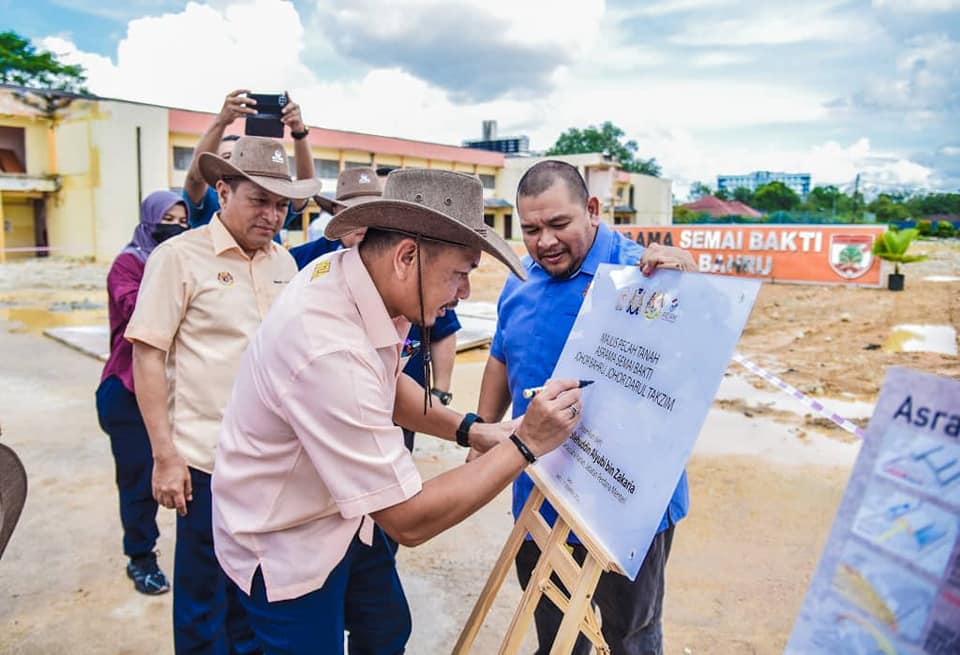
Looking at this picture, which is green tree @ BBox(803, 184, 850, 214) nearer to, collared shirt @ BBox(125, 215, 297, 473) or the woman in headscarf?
the woman in headscarf

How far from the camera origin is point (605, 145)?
66.9 meters

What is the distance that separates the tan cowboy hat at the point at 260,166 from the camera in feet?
8.79

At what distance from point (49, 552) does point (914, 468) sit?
4.19 m

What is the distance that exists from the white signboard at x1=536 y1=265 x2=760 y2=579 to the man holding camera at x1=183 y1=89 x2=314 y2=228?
163 cm

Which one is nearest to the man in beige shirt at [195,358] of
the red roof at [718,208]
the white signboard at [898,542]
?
the white signboard at [898,542]

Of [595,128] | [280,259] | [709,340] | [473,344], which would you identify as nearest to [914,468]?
[709,340]

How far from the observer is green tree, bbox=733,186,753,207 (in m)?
65.7

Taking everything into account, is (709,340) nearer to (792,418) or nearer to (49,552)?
(49,552)

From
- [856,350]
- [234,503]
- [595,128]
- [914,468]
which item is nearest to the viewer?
[914,468]

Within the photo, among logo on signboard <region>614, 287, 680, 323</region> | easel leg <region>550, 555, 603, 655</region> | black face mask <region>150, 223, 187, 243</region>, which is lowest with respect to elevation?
easel leg <region>550, 555, 603, 655</region>

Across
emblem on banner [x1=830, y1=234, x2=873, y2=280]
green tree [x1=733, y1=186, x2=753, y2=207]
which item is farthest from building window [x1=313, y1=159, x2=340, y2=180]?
green tree [x1=733, y1=186, x2=753, y2=207]

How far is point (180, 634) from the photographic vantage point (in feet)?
8.33

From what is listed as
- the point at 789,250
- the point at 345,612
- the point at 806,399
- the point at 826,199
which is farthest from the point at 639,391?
the point at 826,199

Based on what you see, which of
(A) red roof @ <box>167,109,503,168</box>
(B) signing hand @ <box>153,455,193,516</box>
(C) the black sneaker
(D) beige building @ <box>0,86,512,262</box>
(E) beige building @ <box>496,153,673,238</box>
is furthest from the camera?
(E) beige building @ <box>496,153,673,238</box>
